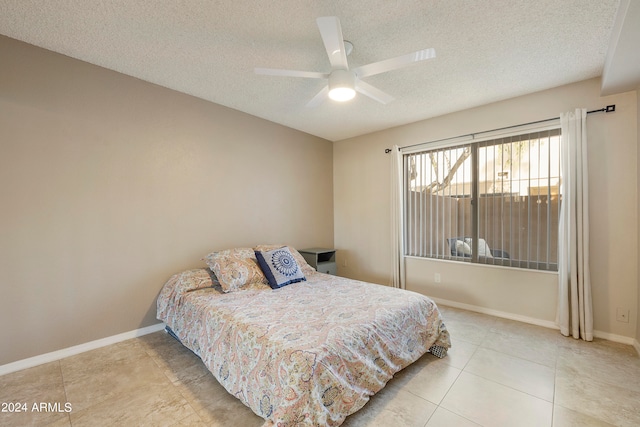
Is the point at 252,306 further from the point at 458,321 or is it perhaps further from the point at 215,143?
the point at 458,321

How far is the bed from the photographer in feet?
4.49

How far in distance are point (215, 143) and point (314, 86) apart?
138 cm

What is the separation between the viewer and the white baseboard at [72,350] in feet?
6.69

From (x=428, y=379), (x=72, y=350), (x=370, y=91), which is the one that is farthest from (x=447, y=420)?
(x=72, y=350)

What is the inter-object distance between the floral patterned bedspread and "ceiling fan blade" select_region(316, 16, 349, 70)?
1802mm

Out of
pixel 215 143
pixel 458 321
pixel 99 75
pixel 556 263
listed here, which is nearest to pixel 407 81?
pixel 215 143

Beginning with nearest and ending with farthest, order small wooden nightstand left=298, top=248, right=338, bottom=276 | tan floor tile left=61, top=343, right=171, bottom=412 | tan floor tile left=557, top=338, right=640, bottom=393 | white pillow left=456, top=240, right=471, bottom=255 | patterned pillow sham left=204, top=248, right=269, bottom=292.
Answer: tan floor tile left=61, top=343, right=171, bottom=412 → tan floor tile left=557, top=338, right=640, bottom=393 → patterned pillow sham left=204, top=248, right=269, bottom=292 → white pillow left=456, top=240, right=471, bottom=255 → small wooden nightstand left=298, top=248, right=338, bottom=276

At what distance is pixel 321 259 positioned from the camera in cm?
402

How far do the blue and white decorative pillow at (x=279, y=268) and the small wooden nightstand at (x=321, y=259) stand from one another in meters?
0.71

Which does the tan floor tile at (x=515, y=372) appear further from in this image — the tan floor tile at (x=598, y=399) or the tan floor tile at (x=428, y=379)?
the tan floor tile at (x=428, y=379)

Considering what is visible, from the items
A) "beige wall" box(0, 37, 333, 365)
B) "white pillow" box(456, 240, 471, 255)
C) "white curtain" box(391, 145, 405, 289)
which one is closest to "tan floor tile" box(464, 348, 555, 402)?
"white pillow" box(456, 240, 471, 255)

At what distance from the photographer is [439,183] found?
3559 millimetres

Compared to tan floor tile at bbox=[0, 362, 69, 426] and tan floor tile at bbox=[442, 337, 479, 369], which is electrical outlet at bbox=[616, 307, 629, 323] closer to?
tan floor tile at bbox=[442, 337, 479, 369]

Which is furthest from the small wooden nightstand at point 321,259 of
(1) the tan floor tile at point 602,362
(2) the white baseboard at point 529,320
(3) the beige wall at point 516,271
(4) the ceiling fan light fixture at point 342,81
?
(1) the tan floor tile at point 602,362
